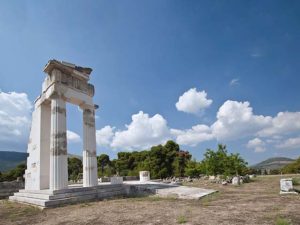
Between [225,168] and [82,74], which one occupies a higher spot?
[82,74]

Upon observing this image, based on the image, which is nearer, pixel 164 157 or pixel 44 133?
pixel 44 133

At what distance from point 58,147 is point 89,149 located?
2.46m

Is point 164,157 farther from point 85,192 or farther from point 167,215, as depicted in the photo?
point 167,215

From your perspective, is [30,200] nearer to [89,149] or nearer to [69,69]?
[89,149]

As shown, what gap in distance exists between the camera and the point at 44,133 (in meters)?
14.0

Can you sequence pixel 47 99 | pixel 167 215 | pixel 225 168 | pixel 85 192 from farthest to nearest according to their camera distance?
pixel 225 168
pixel 47 99
pixel 85 192
pixel 167 215

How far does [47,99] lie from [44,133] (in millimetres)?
2131

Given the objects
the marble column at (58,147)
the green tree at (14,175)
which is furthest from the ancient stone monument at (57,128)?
the green tree at (14,175)

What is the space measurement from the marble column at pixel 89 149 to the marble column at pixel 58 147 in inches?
71.3

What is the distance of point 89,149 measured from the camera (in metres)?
14.1

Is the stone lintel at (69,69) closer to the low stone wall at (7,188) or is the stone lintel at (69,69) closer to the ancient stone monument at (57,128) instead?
the ancient stone monument at (57,128)

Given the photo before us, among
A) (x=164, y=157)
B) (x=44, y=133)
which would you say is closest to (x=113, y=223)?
(x=44, y=133)

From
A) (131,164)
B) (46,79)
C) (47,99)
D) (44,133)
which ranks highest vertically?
(46,79)

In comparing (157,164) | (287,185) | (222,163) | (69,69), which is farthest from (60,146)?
(157,164)
